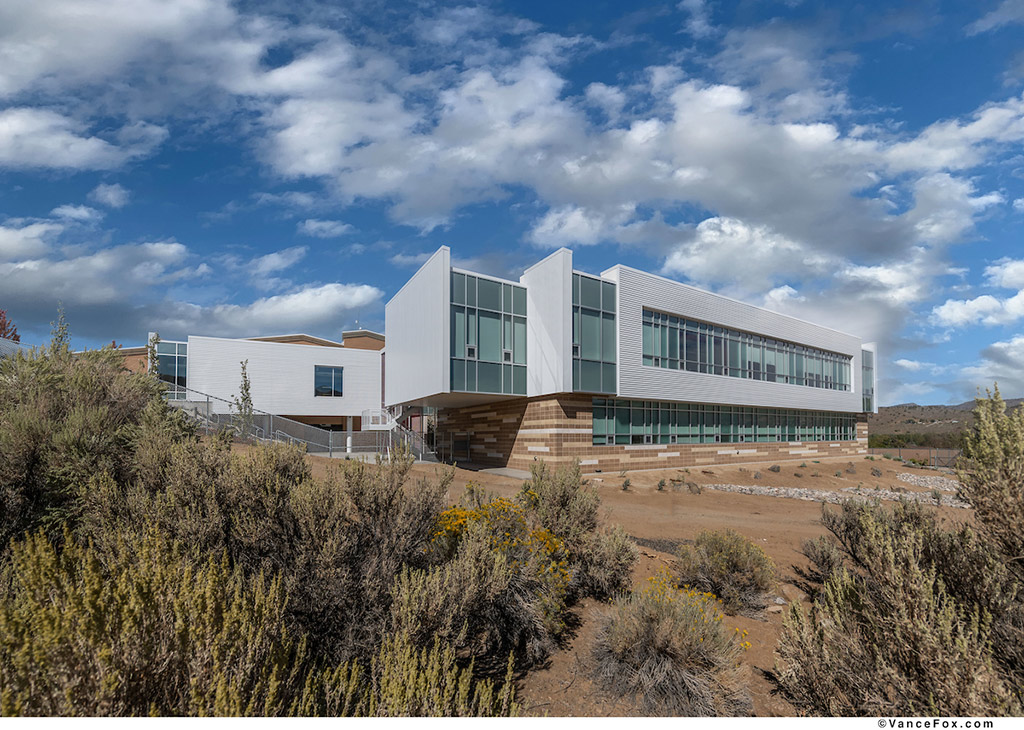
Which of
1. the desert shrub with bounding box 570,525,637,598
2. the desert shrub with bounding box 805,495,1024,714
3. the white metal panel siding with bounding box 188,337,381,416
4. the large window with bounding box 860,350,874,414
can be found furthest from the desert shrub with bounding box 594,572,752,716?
the large window with bounding box 860,350,874,414

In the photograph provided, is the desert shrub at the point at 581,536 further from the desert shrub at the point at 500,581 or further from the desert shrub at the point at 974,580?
the desert shrub at the point at 974,580

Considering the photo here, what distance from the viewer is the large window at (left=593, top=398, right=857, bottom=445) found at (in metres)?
21.8

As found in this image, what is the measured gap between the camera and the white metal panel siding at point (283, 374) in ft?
107

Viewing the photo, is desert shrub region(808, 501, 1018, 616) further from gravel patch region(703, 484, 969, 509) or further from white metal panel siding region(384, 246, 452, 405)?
gravel patch region(703, 484, 969, 509)

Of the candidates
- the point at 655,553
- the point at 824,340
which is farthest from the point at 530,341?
the point at 824,340

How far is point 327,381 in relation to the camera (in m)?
36.2

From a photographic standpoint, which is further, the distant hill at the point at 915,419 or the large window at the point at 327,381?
the distant hill at the point at 915,419

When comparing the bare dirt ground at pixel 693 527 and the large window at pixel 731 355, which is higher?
the large window at pixel 731 355

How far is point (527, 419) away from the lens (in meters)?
21.4

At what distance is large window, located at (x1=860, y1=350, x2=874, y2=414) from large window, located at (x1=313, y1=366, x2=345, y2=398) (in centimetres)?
4030

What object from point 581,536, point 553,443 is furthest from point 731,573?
point 553,443

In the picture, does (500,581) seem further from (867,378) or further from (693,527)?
(867,378)
